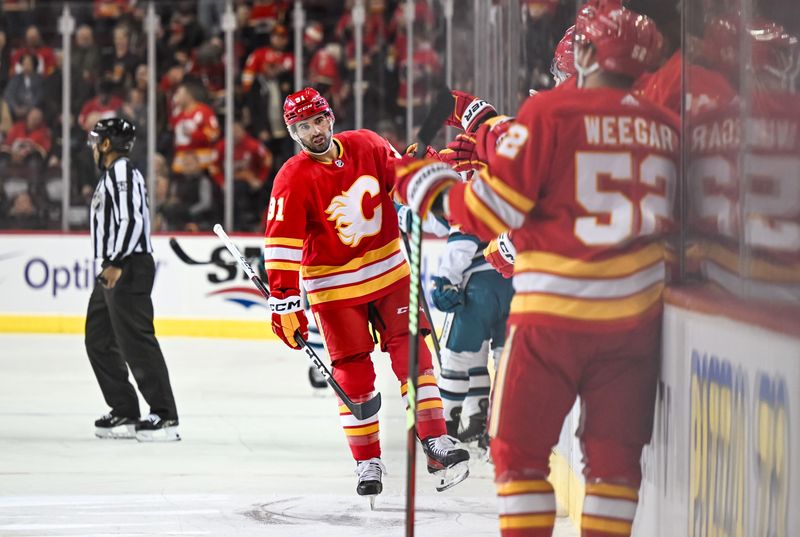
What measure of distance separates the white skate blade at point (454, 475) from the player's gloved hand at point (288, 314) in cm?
66

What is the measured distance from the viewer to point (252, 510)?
4.85 metres

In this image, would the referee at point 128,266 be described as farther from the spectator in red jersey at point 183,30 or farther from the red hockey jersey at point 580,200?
the spectator in red jersey at point 183,30

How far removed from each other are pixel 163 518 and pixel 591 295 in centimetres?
220

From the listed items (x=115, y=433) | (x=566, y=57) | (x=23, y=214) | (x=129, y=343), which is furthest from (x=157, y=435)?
(x=23, y=214)

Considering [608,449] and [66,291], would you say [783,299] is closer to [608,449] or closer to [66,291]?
[608,449]

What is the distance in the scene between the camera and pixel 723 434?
2.84 meters

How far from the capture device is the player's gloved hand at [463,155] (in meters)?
5.29

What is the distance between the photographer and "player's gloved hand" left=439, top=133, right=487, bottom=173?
529 centimetres

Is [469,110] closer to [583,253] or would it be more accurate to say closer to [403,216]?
[403,216]

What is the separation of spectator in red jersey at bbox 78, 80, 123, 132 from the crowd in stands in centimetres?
1

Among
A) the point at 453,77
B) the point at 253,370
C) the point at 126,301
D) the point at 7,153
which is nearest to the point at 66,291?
the point at 7,153

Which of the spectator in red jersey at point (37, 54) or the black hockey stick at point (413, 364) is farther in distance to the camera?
the spectator in red jersey at point (37, 54)

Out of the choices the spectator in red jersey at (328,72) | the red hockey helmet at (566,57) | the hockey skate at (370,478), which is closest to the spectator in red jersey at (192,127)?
the spectator in red jersey at (328,72)

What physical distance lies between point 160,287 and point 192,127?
4.28 feet
